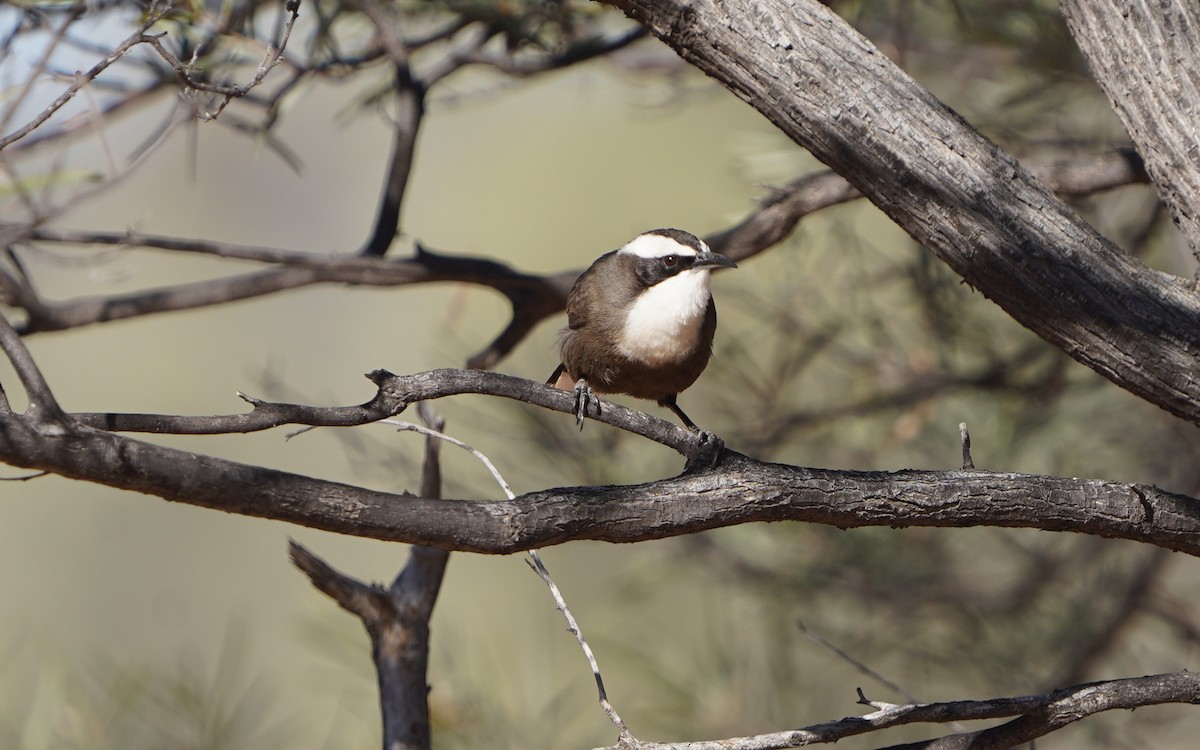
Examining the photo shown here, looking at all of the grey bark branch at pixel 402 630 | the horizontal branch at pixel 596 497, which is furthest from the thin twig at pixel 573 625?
the grey bark branch at pixel 402 630

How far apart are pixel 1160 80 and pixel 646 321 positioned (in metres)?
1.32

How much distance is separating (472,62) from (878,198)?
1.64 metres

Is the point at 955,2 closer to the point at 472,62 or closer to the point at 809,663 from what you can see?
the point at 472,62

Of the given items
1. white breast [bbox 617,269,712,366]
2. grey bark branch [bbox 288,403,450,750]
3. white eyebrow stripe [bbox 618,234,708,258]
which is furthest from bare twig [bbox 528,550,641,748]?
white eyebrow stripe [bbox 618,234,708,258]

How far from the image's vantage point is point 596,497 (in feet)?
4.42

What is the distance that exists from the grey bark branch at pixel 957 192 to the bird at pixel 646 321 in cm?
101

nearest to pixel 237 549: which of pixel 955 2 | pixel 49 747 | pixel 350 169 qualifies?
pixel 350 169

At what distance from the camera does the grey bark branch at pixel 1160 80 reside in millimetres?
1718

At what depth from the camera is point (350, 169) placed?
15.2m

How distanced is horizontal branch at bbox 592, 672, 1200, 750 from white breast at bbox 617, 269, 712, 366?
1.30 meters

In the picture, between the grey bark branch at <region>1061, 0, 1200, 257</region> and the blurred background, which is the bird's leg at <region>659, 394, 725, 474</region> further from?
the grey bark branch at <region>1061, 0, 1200, 257</region>

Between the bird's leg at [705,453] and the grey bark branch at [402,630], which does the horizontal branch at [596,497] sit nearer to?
the bird's leg at [705,453]

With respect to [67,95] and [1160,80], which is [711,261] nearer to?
[1160,80]

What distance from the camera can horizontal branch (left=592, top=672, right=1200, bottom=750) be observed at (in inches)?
59.8
